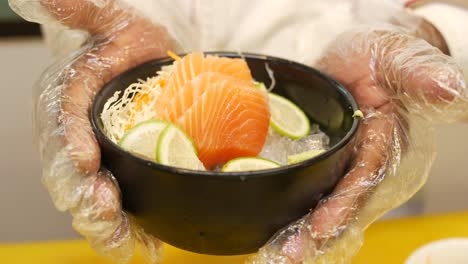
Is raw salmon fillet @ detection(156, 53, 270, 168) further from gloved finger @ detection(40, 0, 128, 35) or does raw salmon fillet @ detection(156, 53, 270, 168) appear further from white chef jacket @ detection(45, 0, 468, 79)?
white chef jacket @ detection(45, 0, 468, 79)

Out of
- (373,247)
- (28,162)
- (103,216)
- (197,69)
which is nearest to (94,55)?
(197,69)

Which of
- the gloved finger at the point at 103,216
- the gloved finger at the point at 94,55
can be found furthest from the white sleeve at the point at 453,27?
the gloved finger at the point at 103,216

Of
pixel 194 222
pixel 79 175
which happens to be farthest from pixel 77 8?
pixel 194 222

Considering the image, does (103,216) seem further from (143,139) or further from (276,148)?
(276,148)

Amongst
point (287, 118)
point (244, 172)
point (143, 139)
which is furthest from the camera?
point (287, 118)

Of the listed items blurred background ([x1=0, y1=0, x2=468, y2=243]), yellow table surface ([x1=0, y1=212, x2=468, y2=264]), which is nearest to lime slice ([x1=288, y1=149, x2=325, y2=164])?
yellow table surface ([x1=0, y1=212, x2=468, y2=264])
